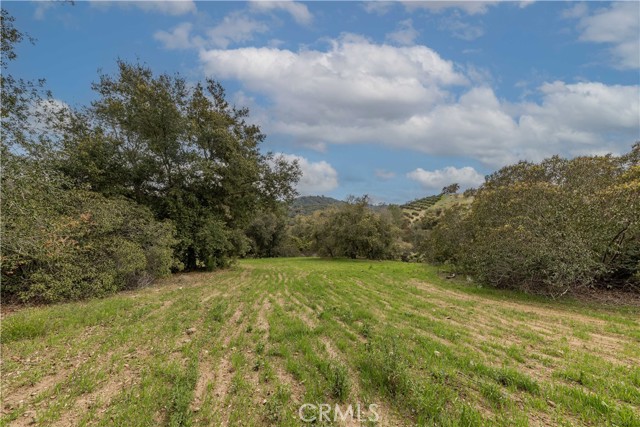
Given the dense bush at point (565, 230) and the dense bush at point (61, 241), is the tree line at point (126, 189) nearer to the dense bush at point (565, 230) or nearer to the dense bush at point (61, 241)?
the dense bush at point (61, 241)

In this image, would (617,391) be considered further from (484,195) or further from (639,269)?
(484,195)

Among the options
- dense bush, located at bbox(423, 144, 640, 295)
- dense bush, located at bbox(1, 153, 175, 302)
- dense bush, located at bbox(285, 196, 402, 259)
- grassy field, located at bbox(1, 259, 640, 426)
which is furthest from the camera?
dense bush, located at bbox(285, 196, 402, 259)

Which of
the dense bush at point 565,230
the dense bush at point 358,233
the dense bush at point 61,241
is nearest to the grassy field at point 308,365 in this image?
the dense bush at point 61,241

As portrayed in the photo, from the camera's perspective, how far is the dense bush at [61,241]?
9695mm

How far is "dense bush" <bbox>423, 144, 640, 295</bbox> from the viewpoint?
41.0 ft

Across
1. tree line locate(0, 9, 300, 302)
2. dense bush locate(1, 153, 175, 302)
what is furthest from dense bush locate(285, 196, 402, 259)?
dense bush locate(1, 153, 175, 302)

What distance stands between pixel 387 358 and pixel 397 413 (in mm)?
1199

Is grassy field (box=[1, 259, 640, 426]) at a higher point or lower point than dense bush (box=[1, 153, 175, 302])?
lower

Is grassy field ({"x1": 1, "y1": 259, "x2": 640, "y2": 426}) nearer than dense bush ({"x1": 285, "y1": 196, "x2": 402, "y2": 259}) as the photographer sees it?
Yes

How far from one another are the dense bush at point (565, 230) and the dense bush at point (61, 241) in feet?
58.5

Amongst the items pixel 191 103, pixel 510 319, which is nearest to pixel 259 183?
pixel 191 103

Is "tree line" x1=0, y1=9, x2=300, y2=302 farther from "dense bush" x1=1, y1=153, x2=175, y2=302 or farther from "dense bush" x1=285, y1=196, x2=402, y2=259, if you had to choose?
"dense bush" x1=285, y1=196, x2=402, y2=259

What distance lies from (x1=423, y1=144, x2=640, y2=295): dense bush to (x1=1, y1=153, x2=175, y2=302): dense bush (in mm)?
17840

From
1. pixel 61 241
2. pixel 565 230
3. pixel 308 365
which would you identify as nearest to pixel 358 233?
pixel 565 230
